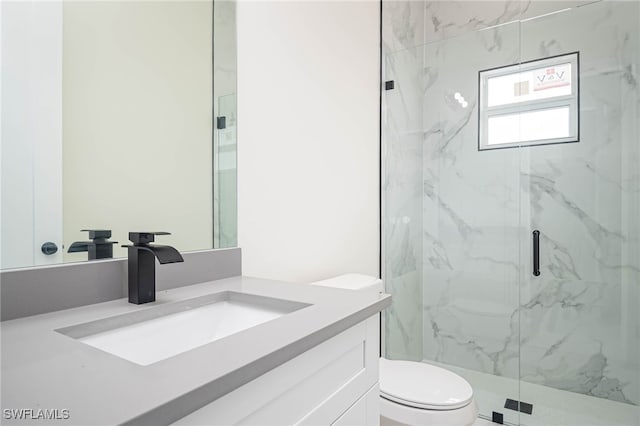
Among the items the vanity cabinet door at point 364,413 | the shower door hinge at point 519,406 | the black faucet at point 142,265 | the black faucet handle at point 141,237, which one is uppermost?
the black faucet handle at point 141,237

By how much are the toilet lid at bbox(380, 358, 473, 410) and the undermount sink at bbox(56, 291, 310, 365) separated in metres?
0.79

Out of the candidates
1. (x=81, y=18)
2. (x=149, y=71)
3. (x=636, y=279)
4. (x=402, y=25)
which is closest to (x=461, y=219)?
(x=636, y=279)

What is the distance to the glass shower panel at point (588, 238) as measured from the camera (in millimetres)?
1987

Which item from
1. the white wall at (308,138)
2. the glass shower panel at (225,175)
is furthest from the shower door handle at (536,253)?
the glass shower panel at (225,175)

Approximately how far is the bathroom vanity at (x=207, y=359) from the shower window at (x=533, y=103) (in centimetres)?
172

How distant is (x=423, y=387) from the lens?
1.53 m

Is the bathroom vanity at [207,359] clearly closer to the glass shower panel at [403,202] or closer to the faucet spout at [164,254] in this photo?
the faucet spout at [164,254]

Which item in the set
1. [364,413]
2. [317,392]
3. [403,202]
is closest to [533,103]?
[403,202]

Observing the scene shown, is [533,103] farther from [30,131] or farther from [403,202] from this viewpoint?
[30,131]

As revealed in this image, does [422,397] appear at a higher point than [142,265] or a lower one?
lower

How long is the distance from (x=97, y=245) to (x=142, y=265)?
12cm

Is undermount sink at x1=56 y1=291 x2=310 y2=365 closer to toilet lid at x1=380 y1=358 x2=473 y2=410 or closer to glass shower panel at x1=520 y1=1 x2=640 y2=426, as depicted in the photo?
toilet lid at x1=380 y1=358 x2=473 y2=410

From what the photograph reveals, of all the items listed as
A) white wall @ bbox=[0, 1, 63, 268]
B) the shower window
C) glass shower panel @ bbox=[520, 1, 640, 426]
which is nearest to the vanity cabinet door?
white wall @ bbox=[0, 1, 63, 268]

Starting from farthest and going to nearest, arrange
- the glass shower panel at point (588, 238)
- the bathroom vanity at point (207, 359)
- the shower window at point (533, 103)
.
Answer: the shower window at point (533, 103) → the glass shower panel at point (588, 238) → the bathroom vanity at point (207, 359)
